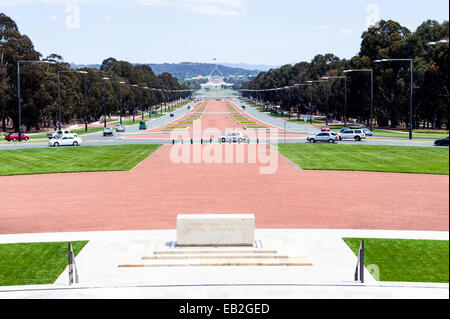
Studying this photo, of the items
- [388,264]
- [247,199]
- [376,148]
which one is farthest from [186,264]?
[376,148]

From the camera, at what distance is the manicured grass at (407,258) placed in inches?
615

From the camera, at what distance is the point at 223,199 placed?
28641 millimetres

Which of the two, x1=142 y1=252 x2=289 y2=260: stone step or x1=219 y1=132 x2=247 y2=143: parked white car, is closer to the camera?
x1=142 y1=252 x2=289 y2=260: stone step

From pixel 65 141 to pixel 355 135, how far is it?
37.6 meters

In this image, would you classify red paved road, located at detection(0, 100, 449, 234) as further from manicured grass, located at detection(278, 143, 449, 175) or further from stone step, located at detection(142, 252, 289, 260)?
stone step, located at detection(142, 252, 289, 260)

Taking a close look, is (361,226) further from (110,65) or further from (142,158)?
(110,65)

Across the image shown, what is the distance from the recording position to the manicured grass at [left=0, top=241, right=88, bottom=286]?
1581 centimetres

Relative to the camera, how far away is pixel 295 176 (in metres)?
37.3

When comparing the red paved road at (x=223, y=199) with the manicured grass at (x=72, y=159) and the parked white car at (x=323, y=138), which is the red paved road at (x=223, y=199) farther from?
the parked white car at (x=323, y=138)

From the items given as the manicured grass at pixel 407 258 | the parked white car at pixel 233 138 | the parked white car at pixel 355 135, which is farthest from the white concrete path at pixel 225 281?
the parked white car at pixel 355 135

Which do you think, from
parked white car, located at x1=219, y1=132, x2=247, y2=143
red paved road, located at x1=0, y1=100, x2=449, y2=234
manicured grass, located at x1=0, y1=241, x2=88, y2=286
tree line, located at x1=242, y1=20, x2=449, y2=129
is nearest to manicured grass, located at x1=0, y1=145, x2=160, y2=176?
red paved road, located at x1=0, y1=100, x2=449, y2=234

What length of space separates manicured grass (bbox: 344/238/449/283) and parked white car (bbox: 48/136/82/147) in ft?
170

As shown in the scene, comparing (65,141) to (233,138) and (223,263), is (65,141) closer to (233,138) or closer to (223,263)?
(233,138)

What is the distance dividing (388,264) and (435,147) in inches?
1736
